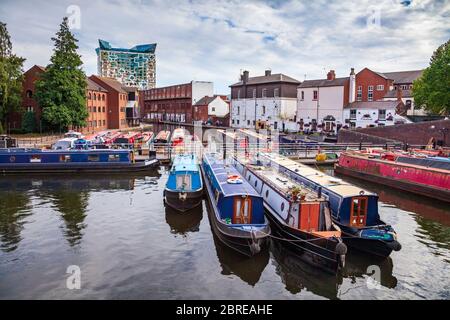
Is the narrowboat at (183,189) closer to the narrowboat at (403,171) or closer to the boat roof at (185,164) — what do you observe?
the boat roof at (185,164)

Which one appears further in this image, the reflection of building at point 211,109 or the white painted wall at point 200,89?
the white painted wall at point 200,89

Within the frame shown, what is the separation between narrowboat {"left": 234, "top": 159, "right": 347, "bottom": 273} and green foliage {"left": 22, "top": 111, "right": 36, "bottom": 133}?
166 feet

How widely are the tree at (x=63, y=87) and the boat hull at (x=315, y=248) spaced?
4768 centimetres

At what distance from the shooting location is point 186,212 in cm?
2322

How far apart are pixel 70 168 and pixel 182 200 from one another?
18.2m

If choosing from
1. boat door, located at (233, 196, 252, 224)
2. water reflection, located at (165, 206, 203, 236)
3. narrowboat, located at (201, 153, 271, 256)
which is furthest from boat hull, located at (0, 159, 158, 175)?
boat door, located at (233, 196, 252, 224)

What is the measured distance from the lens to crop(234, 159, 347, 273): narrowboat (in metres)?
14.7

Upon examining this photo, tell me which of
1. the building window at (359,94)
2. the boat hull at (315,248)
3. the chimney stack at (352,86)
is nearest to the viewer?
the boat hull at (315,248)

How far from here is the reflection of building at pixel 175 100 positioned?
354 feet

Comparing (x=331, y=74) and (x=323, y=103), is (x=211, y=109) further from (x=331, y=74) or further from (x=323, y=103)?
(x=323, y=103)

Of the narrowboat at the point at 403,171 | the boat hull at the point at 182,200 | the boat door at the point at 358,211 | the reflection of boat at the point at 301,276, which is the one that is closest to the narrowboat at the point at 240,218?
the reflection of boat at the point at 301,276

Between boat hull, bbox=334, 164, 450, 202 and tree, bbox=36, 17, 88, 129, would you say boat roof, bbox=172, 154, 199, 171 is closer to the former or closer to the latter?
boat hull, bbox=334, 164, 450, 202
